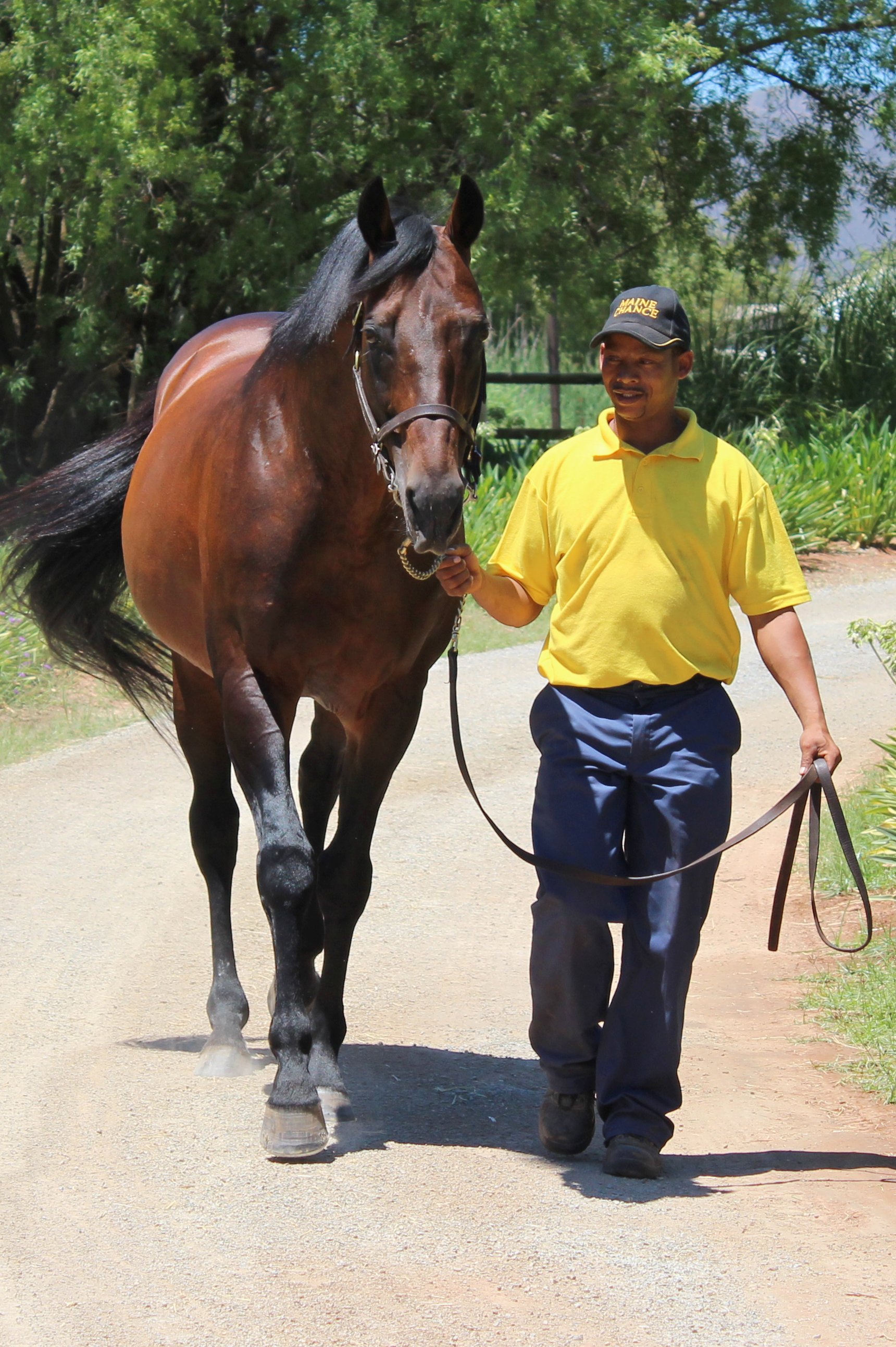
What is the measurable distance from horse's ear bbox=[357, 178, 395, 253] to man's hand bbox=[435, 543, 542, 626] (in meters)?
0.73

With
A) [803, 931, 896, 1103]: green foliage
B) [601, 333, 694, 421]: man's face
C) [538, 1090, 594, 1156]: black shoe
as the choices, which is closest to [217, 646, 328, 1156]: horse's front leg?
[538, 1090, 594, 1156]: black shoe

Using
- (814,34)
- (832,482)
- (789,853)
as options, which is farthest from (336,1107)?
(814,34)

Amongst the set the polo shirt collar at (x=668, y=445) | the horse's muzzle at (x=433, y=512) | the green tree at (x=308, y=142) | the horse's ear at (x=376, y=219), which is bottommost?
the horse's muzzle at (x=433, y=512)

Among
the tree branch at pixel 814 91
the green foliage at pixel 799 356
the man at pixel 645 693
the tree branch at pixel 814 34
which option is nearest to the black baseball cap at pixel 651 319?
the man at pixel 645 693

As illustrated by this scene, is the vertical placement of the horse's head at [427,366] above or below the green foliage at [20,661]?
above

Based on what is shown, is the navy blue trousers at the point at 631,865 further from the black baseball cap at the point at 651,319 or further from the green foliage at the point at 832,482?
the green foliage at the point at 832,482

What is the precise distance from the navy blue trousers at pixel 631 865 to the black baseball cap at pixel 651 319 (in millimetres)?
783

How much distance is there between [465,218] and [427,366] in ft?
1.70

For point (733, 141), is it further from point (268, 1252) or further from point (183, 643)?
point (268, 1252)

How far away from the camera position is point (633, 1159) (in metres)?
3.42

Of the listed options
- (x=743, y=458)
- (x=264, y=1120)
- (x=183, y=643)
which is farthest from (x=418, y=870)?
(x=743, y=458)

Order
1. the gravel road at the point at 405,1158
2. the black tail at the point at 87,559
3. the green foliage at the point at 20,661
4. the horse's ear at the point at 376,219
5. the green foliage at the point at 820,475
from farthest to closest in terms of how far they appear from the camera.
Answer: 1. the green foliage at the point at 820,475
2. the green foliage at the point at 20,661
3. the black tail at the point at 87,559
4. the horse's ear at the point at 376,219
5. the gravel road at the point at 405,1158

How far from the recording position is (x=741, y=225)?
1441 cm

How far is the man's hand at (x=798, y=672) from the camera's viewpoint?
336 centimetres
